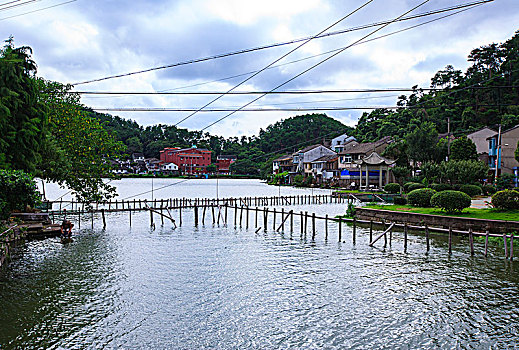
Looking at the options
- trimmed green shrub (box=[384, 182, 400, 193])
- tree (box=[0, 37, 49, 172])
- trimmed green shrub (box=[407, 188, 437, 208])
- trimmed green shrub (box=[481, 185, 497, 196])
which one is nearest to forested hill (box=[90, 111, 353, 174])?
trimmed green shrub (box=[384, 182, 400, 193])

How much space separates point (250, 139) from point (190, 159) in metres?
29.1

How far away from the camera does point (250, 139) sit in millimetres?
Answer: 145375

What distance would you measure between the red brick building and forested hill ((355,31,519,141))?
2206 inches

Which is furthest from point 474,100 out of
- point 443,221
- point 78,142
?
point 78,142

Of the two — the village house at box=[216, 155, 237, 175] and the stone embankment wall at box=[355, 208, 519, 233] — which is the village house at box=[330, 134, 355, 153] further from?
the stone embankment wall at box=[355, 208, 519, 233]

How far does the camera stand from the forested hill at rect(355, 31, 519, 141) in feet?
203

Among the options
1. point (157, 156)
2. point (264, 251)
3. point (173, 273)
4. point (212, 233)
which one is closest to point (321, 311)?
point (173, 273)

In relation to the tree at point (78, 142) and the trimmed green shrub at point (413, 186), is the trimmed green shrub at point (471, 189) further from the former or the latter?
the tree at point (78, 142)

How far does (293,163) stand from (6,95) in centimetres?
7388

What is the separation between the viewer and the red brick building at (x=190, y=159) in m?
122

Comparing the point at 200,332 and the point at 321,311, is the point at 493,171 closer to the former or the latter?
the point at 321,311

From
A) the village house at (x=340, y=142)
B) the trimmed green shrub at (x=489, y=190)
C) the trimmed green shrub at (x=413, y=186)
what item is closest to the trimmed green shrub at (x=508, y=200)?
the trimmed green shrub at (x=413, y=186)

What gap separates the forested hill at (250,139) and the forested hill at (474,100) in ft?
108

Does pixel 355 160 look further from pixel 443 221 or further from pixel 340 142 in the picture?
pixel 443 221
